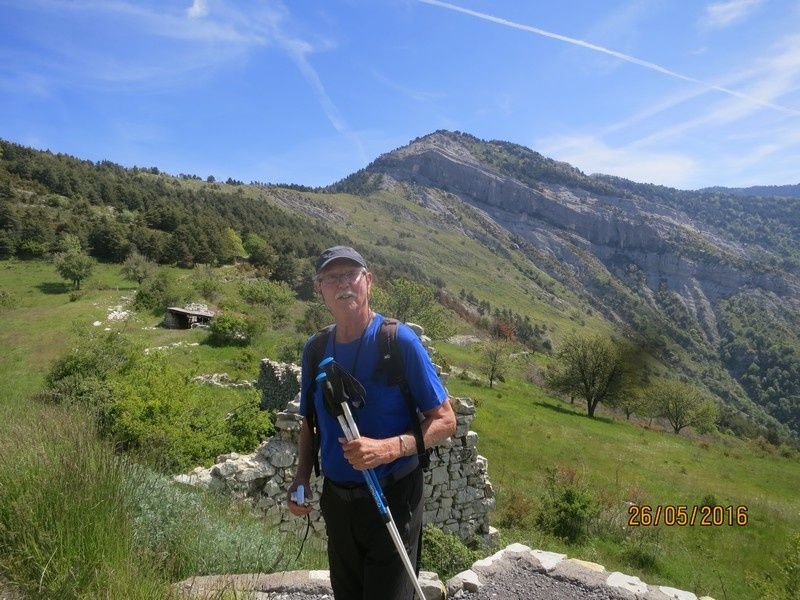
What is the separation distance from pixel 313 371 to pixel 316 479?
6222 millimetres

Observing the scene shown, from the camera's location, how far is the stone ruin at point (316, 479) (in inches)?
319

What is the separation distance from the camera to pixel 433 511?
9.98 meters

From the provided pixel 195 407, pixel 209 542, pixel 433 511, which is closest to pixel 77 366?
pixel 195 407

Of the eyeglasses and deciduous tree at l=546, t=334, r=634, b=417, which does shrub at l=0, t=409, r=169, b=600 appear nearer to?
the eyeglasses

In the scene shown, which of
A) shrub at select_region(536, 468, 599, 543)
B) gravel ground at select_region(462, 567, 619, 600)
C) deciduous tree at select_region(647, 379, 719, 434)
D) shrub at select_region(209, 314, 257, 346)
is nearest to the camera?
gravel ground at select_region(462, 567, 619, 600)

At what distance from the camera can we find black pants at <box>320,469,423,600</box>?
281cm

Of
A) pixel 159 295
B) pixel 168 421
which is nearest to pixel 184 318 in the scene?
pixel 159 295

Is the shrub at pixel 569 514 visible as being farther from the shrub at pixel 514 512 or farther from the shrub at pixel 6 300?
the shrub at pixel 6 300

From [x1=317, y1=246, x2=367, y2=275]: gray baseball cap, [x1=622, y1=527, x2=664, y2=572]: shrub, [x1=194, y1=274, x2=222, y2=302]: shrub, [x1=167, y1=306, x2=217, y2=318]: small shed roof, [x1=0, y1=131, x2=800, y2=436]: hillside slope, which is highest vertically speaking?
[x1=0, y1=131, x2=800, y2=436]: hillside slope

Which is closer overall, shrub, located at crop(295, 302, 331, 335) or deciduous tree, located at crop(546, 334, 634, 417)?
shrub, located at crop(295, 302, 331, 335)

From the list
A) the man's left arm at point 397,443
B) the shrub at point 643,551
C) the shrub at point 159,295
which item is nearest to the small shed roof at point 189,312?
the shrub at point 159,295

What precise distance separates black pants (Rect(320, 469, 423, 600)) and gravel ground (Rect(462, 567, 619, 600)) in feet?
11.1

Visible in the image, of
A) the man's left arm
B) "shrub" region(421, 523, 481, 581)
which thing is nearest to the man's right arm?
the man's left arm

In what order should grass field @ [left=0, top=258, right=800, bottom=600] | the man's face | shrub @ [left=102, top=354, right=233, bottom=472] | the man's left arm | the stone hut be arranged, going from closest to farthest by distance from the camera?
1. the man's left arm
2. the man's face
3. shrub @ [left=102, top=354, right=233, bottom=472]
4. grass field @ [left=0, top=258, right=800, bottom=600]
5. the stone hut
